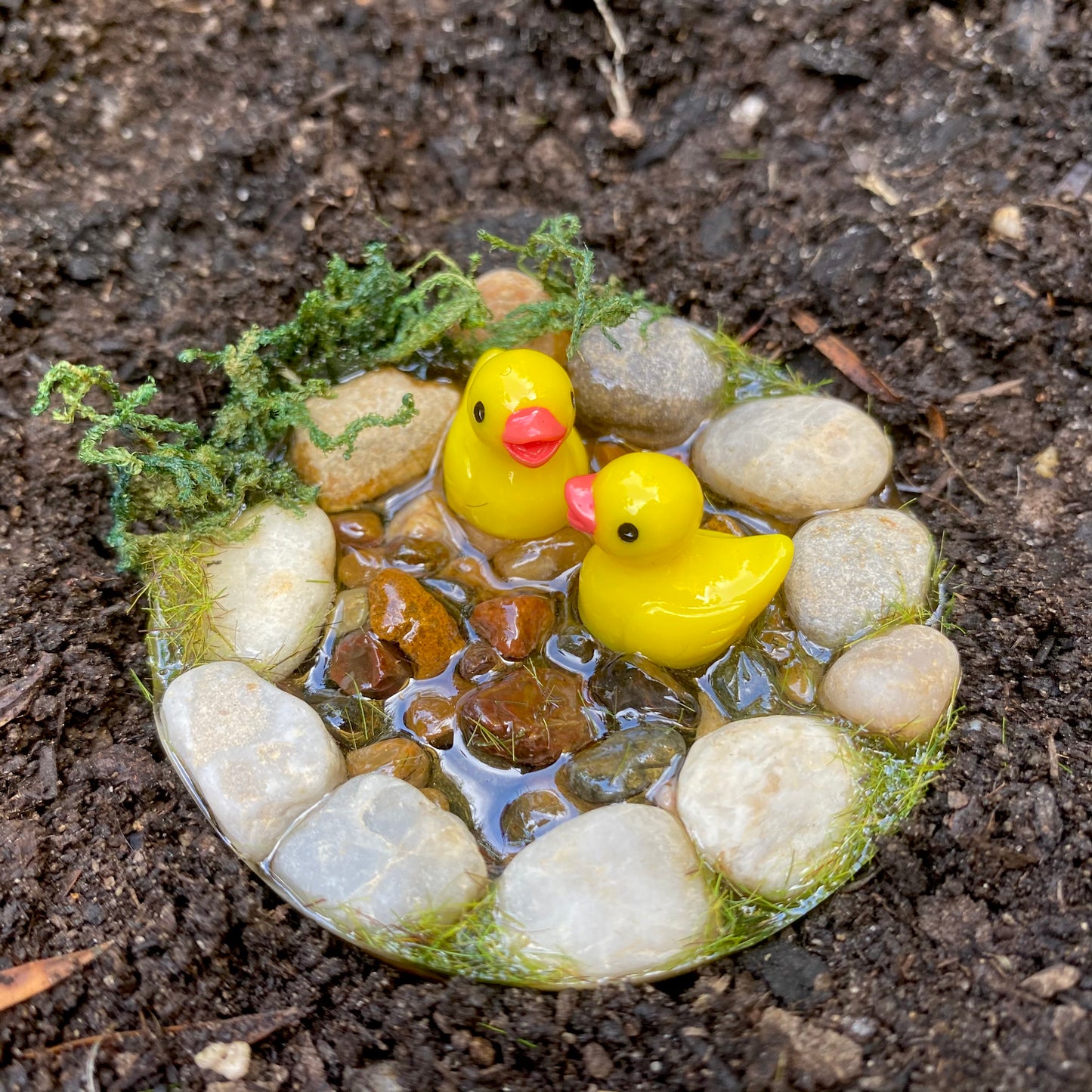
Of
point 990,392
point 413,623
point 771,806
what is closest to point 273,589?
point 413,623

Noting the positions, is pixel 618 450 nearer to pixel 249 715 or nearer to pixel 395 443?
pixel 395 443

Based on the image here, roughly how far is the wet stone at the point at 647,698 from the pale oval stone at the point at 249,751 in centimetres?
76

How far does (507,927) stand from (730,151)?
2582mm

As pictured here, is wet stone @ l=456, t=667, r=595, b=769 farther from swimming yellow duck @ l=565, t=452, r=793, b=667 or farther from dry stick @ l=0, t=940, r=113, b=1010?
dry stick @ l=0, t=940, r=113, b=1010

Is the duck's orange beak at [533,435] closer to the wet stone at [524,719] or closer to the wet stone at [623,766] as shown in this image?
the wet stone at [524,719]

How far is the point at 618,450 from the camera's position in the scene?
297 cm

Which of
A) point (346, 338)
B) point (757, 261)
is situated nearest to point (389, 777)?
point (346, 338)

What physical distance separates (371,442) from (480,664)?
0.76m

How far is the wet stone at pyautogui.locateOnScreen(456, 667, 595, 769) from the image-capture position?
254 cm

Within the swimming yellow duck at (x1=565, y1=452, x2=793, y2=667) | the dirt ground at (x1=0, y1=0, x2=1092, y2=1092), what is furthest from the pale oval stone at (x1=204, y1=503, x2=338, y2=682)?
the swimming yellow duck at (x1=565, y1=452, x2=793, y2=667)

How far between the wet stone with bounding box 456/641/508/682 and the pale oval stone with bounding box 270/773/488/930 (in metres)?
0.39

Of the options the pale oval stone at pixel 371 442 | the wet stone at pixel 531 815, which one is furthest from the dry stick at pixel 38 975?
the pale oval stone at pixel 371 442

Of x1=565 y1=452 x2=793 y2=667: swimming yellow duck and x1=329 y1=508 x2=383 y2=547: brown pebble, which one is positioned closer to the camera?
x1=565 y1=452 x2=793 y2=667: swimming yellow duck

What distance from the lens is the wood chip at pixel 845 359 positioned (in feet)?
9.87
